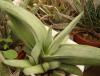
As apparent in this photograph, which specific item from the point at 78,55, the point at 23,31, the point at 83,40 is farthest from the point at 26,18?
the point at 83,40

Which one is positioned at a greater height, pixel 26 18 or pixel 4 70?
pixel 26 18

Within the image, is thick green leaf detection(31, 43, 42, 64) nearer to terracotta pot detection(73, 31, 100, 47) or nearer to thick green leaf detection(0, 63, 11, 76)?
thick green leaf detection(0, 63, 11, 76)

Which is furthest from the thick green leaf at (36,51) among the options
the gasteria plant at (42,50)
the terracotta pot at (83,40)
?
the terracotta pot at (83,40)

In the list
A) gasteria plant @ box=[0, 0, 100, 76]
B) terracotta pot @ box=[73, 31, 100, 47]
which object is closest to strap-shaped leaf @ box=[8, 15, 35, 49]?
gasteria plant @ box=[0, 0, 100, 76]

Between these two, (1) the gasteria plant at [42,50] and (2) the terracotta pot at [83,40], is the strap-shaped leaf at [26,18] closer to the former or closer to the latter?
(1) the gasteria plant at [42,50]

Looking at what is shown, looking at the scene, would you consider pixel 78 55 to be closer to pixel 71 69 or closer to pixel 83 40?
pixel 71 69

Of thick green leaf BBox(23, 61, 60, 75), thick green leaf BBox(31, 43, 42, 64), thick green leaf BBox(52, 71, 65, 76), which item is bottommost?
thick green leaf BBox(52, 71, 65, 76)

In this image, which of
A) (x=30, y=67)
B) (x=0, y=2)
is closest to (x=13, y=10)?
(x=0, y=2)
